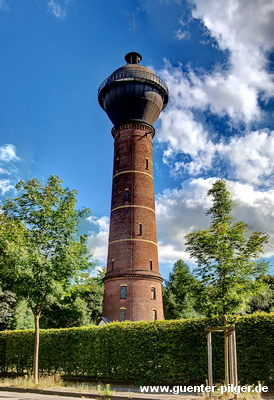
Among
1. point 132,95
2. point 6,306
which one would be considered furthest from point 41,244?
point 132,95

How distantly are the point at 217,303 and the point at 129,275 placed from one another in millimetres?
12929

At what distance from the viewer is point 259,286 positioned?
15.6 metres

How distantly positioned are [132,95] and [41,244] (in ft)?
62.2

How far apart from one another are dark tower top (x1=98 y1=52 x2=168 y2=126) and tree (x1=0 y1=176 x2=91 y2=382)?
16371mm

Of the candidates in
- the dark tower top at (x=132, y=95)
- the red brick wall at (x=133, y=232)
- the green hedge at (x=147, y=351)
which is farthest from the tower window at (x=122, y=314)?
the dark tower top at (x=132, y=95)

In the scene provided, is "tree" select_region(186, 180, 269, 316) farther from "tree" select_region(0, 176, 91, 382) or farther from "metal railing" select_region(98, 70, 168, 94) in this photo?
"metal railing" select_region(98, 70, 168, 94)

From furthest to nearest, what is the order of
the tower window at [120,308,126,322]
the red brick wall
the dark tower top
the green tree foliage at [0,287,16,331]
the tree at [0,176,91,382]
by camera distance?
the dark tower top → the red brick wall → the tower window at [120,308,126,322] → the green tree foliage at [0,287,16,331] → the tree at [0,176,91,382]

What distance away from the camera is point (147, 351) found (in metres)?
16.5

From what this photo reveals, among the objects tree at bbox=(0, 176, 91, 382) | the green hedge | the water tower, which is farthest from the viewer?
the water tower

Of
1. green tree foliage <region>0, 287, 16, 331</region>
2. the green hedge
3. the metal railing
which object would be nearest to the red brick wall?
the metal railing

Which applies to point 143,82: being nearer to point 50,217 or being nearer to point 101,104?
point 101,104

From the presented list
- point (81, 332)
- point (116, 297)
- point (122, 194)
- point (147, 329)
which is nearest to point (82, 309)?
point (116, 297)

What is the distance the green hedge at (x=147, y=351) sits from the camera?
14047mm

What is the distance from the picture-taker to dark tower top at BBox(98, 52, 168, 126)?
31.8 m
